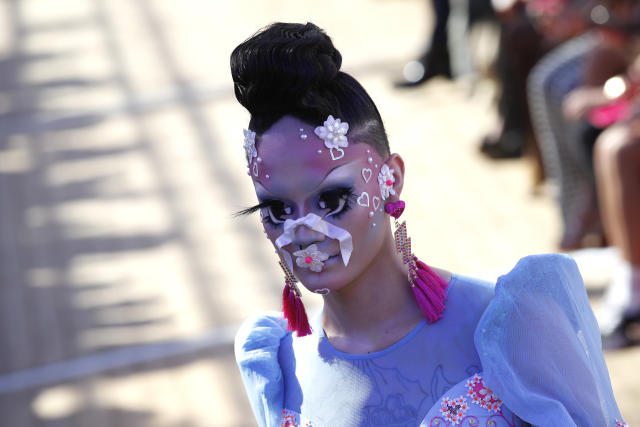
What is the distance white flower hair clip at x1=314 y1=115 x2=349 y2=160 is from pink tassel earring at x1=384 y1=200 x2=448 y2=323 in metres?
0.15

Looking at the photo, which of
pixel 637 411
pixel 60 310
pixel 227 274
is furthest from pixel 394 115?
pixel 637 411

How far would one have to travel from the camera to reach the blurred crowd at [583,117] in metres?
4.35

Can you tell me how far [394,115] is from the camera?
688 centimetres

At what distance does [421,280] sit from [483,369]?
214 millimetres

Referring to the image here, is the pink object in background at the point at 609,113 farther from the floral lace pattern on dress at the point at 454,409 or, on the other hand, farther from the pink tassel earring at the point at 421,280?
the floral lace pattern on dress at the point at 454,409

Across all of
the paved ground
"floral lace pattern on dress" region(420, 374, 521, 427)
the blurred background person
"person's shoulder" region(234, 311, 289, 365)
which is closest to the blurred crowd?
the paved ground

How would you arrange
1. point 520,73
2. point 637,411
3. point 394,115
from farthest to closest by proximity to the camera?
point 394,115, point 520,73, point 637,411

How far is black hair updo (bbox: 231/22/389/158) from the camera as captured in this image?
1.74 meters

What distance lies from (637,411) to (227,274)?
7.85ft

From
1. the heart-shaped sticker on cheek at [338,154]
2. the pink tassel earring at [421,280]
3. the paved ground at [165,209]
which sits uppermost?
the heart-shaped sticker on cheek at [338,154]

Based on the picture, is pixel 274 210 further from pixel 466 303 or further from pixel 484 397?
pixel 484 397

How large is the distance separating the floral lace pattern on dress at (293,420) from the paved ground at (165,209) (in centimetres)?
228

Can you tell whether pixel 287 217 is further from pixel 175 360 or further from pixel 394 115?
pixel 394 115

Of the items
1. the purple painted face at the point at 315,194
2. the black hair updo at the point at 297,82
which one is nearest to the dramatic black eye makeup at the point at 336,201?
the purple painted face at the point at 315,194
